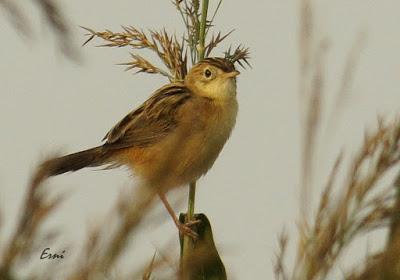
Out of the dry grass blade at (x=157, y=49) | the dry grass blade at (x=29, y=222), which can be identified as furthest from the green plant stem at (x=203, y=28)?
the dry grass blade at (x=29, y=222)

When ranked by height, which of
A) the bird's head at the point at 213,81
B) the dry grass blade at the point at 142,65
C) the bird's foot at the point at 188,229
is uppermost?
the dry grass blade at the point at 142,65

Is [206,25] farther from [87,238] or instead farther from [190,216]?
[87,238]

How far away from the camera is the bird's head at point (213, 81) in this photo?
5027 mm

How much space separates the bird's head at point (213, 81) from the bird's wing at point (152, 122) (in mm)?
133

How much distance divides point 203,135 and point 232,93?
0.50 m

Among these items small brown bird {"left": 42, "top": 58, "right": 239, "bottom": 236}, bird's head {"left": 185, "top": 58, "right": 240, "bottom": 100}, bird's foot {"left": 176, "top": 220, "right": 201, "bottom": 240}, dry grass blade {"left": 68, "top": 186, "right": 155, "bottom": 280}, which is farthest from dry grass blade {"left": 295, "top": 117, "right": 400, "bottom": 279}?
bird's head {"left": 185, "top": 58, "right": 240, "bottom": 100}

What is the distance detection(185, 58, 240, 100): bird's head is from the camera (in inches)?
198

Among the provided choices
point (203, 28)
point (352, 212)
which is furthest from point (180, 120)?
point (352, 212)

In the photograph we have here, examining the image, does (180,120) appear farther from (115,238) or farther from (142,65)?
(115,238)

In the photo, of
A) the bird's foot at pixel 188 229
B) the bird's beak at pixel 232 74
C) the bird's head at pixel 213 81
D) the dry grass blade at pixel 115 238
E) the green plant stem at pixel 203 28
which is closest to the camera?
the dry grass blade at pixel 115 238

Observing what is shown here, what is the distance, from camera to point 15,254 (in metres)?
1.05

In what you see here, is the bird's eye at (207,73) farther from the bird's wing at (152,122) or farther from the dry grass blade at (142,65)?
the dry grass blade at (142,65)

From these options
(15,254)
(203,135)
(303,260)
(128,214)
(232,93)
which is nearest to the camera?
(128,214)

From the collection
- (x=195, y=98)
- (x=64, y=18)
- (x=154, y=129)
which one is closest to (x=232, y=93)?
(x=195, y=98)
